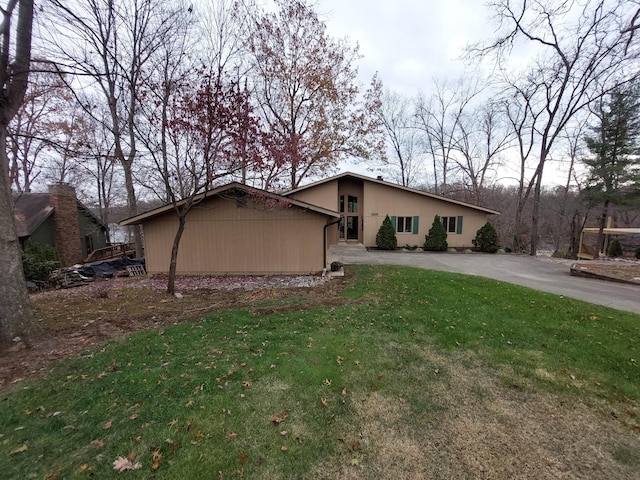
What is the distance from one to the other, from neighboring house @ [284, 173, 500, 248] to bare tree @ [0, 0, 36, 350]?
14.4 metres

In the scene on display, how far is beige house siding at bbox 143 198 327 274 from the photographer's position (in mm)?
10727

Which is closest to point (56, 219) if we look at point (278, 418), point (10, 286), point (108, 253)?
point (108, 253)

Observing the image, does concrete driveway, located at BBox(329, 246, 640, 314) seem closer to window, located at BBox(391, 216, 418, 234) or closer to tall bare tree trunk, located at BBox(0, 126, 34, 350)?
window, located at BBox(391, 216, 418, 234)

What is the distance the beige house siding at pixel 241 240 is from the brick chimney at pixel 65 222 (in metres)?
7.76

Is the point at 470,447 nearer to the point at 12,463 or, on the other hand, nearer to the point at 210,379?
the point at 210,379

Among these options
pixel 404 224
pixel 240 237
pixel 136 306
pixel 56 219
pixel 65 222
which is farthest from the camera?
pixel 404 224

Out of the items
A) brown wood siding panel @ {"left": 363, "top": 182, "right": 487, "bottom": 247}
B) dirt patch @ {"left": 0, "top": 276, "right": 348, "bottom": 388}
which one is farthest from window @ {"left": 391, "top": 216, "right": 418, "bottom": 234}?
dirt patch @ {"left": 0, "top": 276, "right": 348, "bottom": 388}

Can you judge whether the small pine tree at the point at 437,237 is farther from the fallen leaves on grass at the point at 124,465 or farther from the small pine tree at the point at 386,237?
the fallen leaves on grass at the point at 124,465

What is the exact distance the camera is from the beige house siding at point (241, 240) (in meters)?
10.7

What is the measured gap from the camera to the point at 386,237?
18.3m

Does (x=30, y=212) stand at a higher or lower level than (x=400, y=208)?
lower

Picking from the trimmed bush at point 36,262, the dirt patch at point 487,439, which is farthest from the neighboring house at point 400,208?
the dirt patch at point 487,439

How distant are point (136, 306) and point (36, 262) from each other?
26.8 ft

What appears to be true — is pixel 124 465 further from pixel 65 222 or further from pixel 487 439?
pixel 65 222
